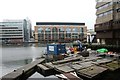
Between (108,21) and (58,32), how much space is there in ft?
301

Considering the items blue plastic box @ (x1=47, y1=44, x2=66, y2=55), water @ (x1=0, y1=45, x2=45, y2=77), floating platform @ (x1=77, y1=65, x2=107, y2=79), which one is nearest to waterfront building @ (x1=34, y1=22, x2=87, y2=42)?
water @ (x1=0, y1=45, x2=45, y2=77)

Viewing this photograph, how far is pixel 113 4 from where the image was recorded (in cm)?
5247

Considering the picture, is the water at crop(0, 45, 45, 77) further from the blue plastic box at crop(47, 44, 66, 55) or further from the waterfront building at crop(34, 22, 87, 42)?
the waterfront building at crop(34, 22, 87, 42)

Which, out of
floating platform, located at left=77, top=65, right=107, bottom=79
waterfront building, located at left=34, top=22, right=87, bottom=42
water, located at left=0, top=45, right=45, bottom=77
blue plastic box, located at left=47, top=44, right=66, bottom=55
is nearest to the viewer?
floating platform, located at left=77, top=65, right=107, bottom=79

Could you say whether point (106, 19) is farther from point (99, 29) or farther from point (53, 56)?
point (53, 56)

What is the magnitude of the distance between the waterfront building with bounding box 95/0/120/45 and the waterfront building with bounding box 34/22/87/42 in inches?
3246

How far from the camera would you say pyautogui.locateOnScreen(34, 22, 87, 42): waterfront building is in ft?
474

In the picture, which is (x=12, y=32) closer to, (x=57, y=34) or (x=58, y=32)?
(x=57, y=34)

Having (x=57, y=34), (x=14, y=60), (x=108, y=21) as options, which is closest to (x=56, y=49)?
(x=14, y=60)

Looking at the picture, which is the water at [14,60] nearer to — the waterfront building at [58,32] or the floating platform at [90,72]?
the floating platform at [90,72]

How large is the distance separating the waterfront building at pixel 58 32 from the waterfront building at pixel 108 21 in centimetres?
8245

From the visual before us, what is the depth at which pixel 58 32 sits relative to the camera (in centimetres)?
14500

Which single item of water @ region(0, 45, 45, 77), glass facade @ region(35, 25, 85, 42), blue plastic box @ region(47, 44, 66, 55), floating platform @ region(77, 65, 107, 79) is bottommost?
water @ region(0, 45, 45, 77)

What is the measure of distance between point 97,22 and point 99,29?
12.9ft
